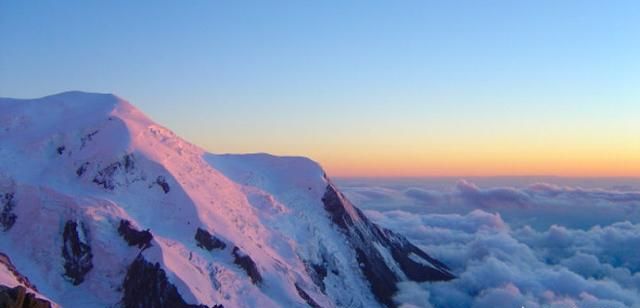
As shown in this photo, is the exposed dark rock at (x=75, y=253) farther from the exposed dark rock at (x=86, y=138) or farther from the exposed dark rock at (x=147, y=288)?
the exposed dark rock at (x=86, y=138)

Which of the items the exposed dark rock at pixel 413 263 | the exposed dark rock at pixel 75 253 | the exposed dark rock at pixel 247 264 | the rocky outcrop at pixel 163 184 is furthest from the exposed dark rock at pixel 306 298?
the exposed dark rock at pixel 413 263

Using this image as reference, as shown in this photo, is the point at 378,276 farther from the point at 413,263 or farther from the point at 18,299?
the point at 18,299

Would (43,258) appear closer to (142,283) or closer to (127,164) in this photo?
(142,283)

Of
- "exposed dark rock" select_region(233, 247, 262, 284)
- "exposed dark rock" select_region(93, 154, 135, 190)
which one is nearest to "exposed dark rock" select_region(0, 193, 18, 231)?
"exposed dark rock" select_region(93, 154, 135, 190)

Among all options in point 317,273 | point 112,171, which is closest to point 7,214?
point 112,171

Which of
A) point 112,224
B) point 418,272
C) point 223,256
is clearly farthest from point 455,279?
point 112,224

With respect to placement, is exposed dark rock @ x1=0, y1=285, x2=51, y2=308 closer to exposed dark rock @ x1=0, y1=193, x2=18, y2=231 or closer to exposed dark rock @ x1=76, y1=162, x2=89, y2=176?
exposed dark rock @ x1=0, y1=193, x2=18, y2=231
